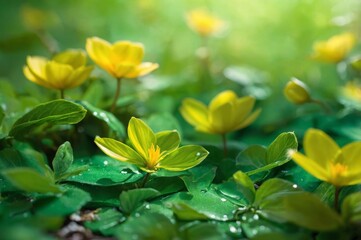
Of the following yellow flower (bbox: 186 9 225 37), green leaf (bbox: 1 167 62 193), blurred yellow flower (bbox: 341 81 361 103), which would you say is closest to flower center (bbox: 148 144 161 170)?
green leaf (bbox: 1 167 62 193)

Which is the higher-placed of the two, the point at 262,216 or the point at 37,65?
the point at 37,65

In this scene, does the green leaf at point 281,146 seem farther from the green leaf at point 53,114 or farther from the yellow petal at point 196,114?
the green leaf at point 53,114

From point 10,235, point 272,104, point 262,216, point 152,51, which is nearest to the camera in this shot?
point 10,235

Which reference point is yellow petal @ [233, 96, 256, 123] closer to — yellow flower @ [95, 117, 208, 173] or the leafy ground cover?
the leafy ground cover

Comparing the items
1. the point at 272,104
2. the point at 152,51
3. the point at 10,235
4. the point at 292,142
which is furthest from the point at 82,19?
the point at 10,235

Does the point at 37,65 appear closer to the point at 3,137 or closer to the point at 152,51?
the point at 3,137

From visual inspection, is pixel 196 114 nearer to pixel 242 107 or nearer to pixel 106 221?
pixel 242 107
